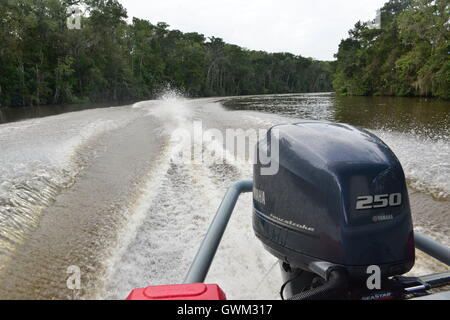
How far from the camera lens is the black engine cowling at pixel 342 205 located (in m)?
1.32

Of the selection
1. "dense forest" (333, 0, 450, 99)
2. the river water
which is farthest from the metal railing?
"dense forest" (333, 0, 450, 99)

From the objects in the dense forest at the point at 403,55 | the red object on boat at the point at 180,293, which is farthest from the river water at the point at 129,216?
the dense forest at the point at 403,55

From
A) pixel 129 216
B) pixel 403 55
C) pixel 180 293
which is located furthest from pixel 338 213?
pixel 403 55

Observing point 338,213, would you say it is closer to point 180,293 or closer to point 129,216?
point 180,293

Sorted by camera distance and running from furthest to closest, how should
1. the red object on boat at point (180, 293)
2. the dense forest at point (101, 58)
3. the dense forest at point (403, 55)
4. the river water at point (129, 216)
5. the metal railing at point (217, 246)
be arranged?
1. the dense forest at point (101, 58)
2. the dense forest at point (403, 55)
3. the river water at point (129, 216)
4. the metal railing at point (217, 246)
5. the red object on boat at point (180, 293)

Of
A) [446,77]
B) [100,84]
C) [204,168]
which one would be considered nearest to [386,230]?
[204,168]

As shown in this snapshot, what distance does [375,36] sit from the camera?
39.2 meters

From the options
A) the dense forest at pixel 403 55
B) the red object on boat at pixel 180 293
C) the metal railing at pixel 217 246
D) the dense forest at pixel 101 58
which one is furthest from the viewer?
the dense forest at pixel 101 58

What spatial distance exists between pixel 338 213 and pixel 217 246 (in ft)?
1.62

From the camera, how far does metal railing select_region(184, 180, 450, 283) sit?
1298 mm

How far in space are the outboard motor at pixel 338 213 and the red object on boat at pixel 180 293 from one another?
42 cm

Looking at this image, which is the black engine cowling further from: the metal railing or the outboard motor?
the metal railing

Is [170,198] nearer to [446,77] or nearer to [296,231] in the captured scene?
[296,231]

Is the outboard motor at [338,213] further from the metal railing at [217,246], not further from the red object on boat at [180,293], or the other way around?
the red object on boat at [180,293]
